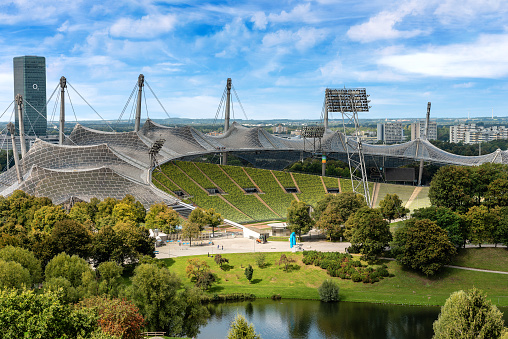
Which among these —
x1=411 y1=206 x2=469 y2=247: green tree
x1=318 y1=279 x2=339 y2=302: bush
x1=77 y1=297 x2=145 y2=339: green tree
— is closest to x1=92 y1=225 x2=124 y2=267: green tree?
x1=318 y1=279 x2=339 y2=302: bush

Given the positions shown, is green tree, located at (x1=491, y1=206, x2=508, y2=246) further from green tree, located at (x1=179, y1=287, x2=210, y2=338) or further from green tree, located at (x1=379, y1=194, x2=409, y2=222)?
green tree, located at (x1=179, y1=287, x2=210, y2=338)

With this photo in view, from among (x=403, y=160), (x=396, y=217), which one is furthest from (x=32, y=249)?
(x=403, y=160)

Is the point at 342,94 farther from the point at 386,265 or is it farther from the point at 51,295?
the point at 51,295

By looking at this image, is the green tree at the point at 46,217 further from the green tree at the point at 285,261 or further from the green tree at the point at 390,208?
the green tree at the point at 390,208

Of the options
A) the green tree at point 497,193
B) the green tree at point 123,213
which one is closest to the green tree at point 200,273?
the green tree at point 123,213

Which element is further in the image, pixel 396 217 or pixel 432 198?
pixel 396 217

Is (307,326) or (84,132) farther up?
(84,132)
